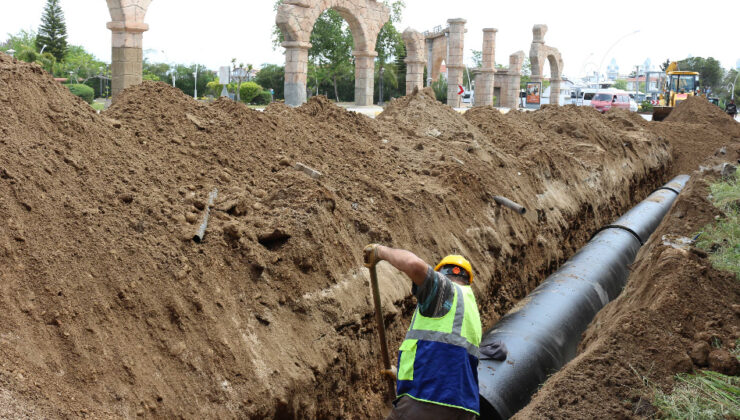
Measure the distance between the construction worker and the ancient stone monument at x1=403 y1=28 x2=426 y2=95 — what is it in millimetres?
18817

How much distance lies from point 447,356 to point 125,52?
11.2 metres

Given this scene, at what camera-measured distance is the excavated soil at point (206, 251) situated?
364 centimetres

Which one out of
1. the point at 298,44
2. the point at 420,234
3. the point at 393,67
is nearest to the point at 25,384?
the point at 420,234

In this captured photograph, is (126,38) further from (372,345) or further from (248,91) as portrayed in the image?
(248,91)

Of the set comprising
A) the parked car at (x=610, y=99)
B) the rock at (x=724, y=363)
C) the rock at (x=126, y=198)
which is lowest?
the rock at (x=724, y=363)

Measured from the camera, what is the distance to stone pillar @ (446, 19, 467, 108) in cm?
2450

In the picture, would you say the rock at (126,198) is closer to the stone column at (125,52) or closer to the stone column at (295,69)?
the stone column at (125,52)

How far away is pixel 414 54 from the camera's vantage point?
2248 centimetres

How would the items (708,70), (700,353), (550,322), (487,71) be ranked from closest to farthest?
1. (700,353)
2. (550,322)
3. (487,71)
4. (708,70)

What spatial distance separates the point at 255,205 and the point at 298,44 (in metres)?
12.9

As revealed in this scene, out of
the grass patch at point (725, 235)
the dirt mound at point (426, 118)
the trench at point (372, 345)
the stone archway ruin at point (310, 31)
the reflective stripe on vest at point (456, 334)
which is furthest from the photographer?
the stone archway ruin at point (310, 31)

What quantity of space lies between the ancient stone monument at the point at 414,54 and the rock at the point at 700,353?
61.1 ft

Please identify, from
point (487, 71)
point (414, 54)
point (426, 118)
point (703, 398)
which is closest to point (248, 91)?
point (487, 71)

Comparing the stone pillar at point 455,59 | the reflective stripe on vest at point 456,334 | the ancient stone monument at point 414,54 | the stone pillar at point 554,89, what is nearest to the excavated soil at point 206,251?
the reflective stripe on vest at point 456,334
